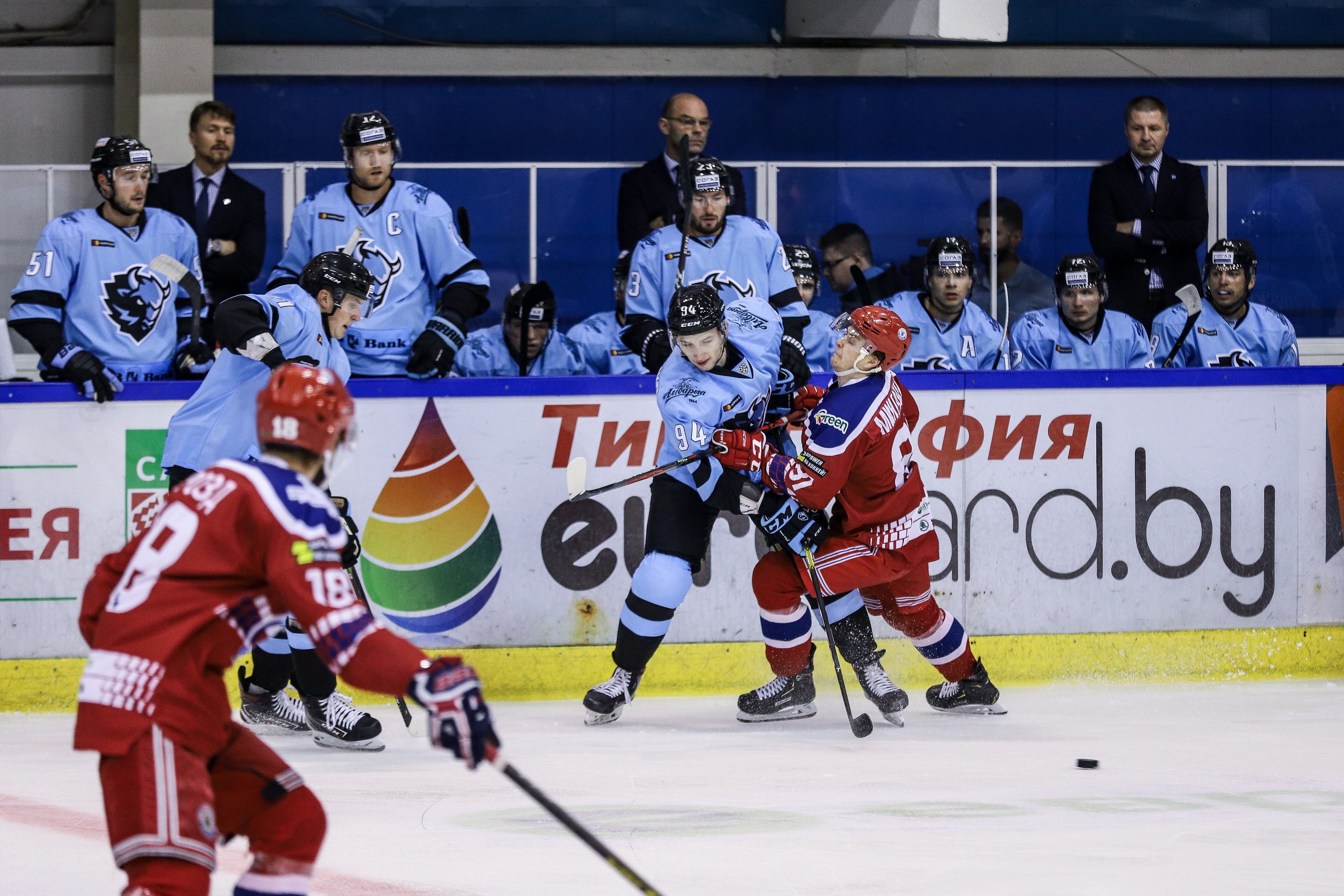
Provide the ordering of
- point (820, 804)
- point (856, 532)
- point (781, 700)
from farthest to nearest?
point (781, 700) → point (856, 532) → point (820, 804)

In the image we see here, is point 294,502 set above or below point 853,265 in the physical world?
below

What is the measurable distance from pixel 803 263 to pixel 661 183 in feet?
2.02

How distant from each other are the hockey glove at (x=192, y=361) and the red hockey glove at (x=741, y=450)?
178cm

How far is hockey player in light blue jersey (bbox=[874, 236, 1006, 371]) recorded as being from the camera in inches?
245

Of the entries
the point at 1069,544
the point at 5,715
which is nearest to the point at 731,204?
the point at 1069,544

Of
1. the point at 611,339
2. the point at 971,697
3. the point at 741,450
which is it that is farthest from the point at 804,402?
the point at 611,339

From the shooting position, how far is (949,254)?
6215mm

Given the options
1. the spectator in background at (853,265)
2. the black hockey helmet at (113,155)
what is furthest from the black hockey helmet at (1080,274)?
the black hockey helmet at (113,155)

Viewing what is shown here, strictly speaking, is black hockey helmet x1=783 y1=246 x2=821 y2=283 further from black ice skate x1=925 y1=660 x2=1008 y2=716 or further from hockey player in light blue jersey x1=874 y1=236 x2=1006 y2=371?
black ice skate x1=925 y1=660 x2=1008 y2=716

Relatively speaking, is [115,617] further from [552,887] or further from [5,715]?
[5,715]

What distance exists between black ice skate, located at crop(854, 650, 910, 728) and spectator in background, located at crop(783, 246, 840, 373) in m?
1.52

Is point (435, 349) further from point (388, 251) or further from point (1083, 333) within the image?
point (1083, 333)

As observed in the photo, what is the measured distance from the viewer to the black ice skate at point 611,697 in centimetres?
518

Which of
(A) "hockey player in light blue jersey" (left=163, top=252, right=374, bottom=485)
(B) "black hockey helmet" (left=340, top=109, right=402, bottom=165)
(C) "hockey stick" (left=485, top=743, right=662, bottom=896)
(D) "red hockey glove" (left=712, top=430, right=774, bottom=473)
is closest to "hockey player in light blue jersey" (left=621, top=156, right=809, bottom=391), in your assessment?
(D) "red hockey glove" (left=712, top=430, right=774, bottom=473)
